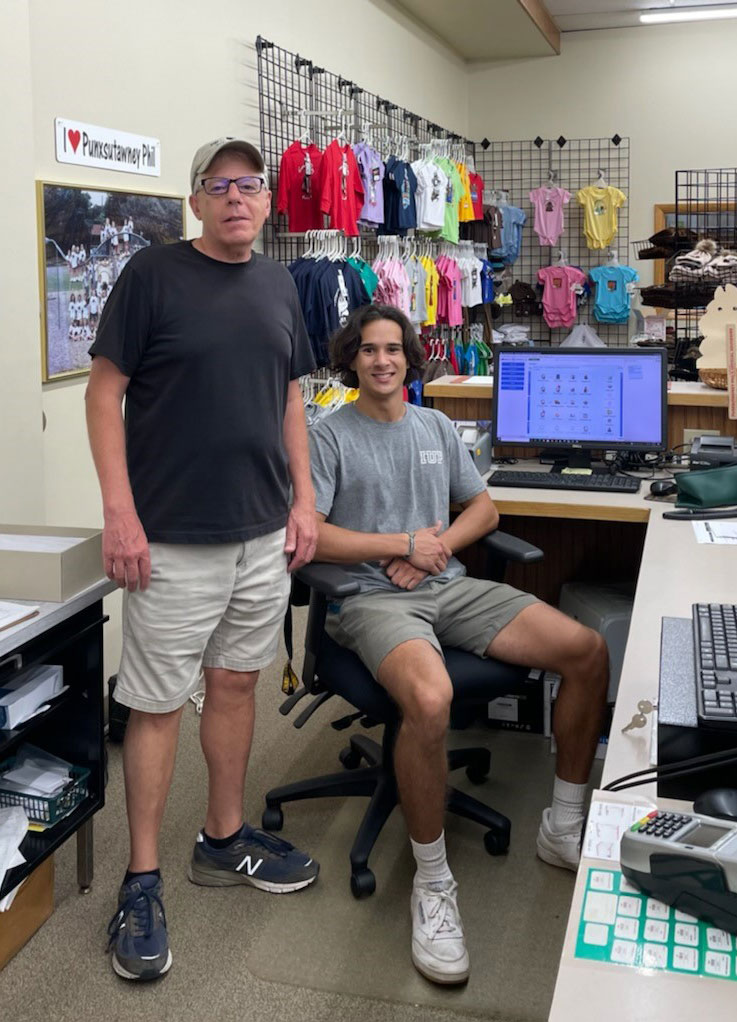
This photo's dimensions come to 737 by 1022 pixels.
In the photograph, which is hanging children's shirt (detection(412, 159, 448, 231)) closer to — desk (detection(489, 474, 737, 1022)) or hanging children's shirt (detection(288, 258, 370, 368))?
hanging children's shirt (detection(288, 258, 370, 368))

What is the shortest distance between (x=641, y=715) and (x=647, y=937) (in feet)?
1.77

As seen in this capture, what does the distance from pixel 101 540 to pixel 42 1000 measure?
2.93 feet

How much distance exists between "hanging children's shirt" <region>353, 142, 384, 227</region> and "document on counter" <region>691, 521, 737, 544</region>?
2952 millimetres

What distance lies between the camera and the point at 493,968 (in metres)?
2.16

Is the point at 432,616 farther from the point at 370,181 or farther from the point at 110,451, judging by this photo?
the point at 370,181

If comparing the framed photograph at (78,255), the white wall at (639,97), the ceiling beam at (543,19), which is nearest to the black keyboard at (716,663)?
the framed photograph at (78,255)

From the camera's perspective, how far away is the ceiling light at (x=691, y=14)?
7488 mm

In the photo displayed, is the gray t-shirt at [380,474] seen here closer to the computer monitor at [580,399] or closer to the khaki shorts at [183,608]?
the khaki shorts at [183,608]

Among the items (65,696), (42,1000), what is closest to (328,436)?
(65,696)

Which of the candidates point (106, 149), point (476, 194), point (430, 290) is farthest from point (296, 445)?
point (476, 194)

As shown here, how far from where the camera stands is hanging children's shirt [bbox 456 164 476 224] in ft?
22.4

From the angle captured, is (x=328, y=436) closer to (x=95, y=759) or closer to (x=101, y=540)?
(x=101, y=540)

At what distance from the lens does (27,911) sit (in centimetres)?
224

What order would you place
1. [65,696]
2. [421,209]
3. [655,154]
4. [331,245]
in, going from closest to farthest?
[65,696]
[331,245]
[421,209]
[655,154]
